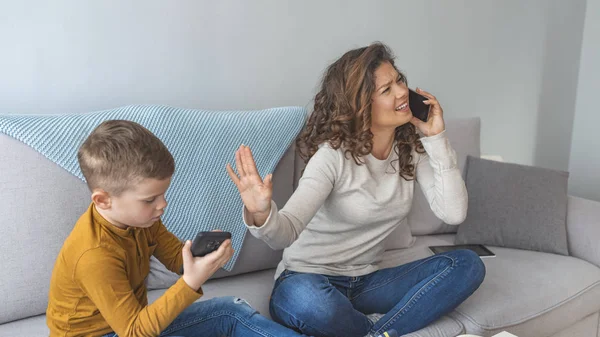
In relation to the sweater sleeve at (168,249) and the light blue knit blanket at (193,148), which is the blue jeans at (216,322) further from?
the light blue knit blanket at (193,148)

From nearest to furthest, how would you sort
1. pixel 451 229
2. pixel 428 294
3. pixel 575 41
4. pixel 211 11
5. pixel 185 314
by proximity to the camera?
pixel 185 314, pixel 428 294, pixel 211 11, pixel 451 229, pixel 575 41

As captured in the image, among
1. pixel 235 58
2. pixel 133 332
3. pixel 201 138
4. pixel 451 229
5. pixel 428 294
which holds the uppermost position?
pixel 235 58

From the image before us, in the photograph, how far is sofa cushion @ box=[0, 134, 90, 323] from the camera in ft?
4.88

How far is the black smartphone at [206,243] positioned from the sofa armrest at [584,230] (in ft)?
Answer: 4.97

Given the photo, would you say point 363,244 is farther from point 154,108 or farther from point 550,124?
point 550,124

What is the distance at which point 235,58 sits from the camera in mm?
2158

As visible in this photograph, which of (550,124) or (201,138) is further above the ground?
(201,138)

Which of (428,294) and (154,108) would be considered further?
(154,108)

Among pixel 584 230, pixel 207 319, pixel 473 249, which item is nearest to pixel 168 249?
pixel 207 319

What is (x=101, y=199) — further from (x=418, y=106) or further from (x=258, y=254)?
(x=418, y=106)

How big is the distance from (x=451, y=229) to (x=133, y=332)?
4.99 ft

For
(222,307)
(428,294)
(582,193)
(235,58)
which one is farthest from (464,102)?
(222,307)

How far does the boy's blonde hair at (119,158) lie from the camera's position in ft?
3.77

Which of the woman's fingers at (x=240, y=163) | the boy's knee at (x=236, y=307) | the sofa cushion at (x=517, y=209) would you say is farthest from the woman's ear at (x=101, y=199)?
the sofa cushion at (x=517, y=209)
